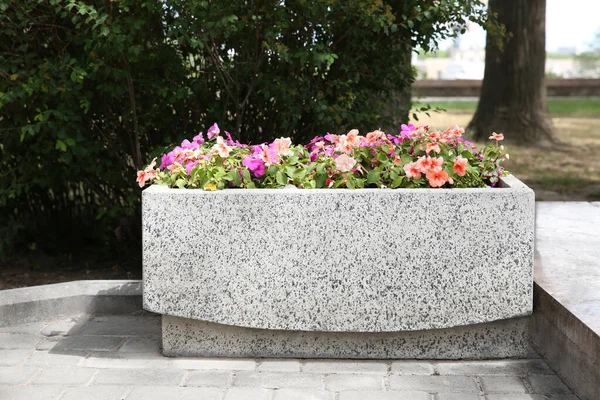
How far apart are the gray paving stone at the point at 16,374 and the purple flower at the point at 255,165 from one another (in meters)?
1.37

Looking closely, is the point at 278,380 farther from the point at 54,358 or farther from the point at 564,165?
the point at 564,165

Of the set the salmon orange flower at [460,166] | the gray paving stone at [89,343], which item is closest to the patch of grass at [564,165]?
the salmon orange flower at [460,166]

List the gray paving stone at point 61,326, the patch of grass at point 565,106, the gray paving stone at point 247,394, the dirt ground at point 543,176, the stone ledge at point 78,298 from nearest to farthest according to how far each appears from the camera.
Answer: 1. the gray paving stone at point 247,394
2. the gray paving stone at point 61,326
3. the stone ledge at point 78,298
4. the dirt ground at point 543,176
5. the patch of grass at point 565,106

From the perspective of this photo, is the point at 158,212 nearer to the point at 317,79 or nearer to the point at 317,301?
the point at 317,301

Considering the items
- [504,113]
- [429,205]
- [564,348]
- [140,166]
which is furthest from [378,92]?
[504,113]

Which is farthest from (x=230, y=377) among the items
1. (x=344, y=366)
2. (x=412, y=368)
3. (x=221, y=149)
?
(x=221, y=149)

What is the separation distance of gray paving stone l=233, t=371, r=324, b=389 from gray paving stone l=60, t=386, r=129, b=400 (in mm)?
505

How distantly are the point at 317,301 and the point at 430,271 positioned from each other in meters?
0.54

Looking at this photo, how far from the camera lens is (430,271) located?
4.14 meters

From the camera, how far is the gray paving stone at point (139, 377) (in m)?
4.01

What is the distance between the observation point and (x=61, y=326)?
484 centimetres

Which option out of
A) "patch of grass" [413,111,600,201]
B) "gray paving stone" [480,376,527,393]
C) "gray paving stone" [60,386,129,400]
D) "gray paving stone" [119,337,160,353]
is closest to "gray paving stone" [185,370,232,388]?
"gray paving stone" [60,386,129,400]

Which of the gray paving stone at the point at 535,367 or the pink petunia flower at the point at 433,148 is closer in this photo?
the gray paving stone at the point at 535,367

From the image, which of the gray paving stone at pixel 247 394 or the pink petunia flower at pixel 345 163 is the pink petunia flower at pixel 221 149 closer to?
the pink petunia flower at pixel 345 163
